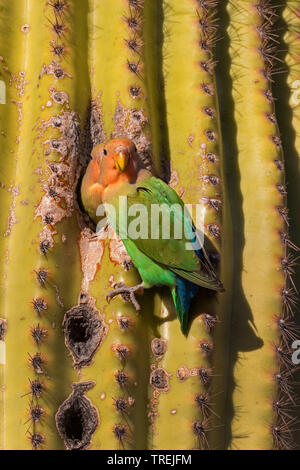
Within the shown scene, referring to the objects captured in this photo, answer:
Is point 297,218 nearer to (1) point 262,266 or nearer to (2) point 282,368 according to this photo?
(1) point 262,266

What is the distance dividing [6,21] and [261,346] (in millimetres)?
1843

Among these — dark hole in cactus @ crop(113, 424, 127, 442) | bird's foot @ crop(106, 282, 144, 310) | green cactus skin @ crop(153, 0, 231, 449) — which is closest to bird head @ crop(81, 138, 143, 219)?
green cactus skin @ crop(153, 0, 231, 449)

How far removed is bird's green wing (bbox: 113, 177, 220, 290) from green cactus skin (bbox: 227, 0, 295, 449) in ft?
1.02

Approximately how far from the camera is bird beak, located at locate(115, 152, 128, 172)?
283 centimetres

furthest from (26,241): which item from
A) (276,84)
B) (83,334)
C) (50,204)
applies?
(276,84)

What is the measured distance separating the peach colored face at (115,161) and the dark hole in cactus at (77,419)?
892mm

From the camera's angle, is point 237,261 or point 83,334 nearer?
point 83,334

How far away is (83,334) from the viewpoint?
279 centimetres

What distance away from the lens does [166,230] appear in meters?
2.93

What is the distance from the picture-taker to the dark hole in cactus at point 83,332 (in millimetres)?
2756

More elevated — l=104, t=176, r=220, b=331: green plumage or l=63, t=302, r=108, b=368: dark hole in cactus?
l=104, t=176, r=220, b=331: green plumage

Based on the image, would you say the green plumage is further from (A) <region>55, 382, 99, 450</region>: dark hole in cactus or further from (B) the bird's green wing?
(A) <region>55, 382, 99, 450</region>: dark hole in cactus

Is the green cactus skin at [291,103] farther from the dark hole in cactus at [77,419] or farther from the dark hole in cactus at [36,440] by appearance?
the dark hole in cactus at [36,440]
